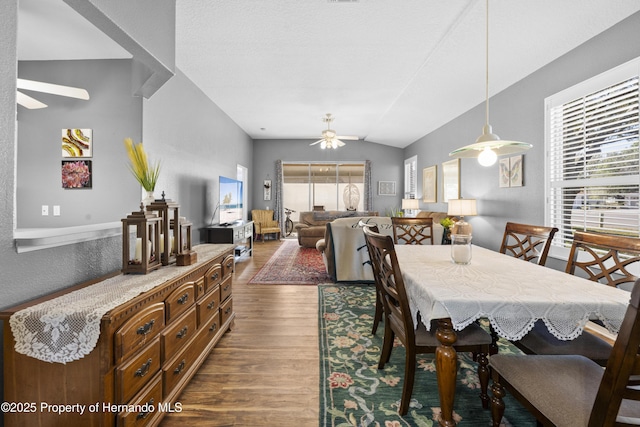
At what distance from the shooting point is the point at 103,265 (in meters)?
1.80

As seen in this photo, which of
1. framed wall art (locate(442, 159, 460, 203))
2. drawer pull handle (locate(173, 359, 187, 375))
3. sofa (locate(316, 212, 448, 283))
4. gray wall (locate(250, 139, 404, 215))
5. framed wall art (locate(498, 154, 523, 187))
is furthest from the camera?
gray wall (locate(250, 139, 404, 215))

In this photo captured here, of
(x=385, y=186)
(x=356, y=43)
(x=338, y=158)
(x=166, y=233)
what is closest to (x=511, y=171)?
(x=356, y=43)

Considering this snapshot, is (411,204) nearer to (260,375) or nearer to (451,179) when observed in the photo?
(451,179)

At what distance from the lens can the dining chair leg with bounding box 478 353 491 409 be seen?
5.34 feet

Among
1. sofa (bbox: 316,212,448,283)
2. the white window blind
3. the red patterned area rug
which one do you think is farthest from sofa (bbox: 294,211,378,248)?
sofa (bbox: 316,212,448,283)

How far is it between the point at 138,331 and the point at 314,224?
6.77 m

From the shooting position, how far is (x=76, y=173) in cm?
295

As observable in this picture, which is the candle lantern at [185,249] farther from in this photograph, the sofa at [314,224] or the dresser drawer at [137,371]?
the sofa at [314,224]

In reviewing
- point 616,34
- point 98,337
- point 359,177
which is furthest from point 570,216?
point 359,177

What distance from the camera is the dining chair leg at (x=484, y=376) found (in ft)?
5.34

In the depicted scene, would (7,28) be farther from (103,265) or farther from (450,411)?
(450,411)

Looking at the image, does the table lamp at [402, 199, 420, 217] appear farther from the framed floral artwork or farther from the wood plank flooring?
the framed floral artwork

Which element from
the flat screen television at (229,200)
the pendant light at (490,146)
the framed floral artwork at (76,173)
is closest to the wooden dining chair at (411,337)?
the pendant light at (490,146)

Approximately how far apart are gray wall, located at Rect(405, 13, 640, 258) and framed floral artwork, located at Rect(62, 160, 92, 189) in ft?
16.1
